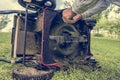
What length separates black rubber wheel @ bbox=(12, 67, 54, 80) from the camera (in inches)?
169

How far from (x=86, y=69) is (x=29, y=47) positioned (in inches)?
55.7

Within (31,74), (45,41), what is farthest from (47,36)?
(31,74)

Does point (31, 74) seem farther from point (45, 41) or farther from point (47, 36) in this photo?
point (47, 36)

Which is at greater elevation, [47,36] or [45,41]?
[47,36]

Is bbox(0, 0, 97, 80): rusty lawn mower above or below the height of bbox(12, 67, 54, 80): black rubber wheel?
above

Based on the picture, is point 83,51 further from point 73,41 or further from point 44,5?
point 44,5

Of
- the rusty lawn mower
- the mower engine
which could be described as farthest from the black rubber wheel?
the mower engine

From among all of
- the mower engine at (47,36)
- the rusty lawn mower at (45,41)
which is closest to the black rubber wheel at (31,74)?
the rusty lawn mower at (45,41)

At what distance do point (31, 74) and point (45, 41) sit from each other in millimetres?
720

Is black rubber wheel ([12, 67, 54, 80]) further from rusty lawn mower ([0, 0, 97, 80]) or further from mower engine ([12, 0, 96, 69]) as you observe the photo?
mower engine ([12, 0, 96, 69])

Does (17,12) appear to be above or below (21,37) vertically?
above

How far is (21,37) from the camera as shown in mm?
4738

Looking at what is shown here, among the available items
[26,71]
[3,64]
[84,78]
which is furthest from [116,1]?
[3,64]

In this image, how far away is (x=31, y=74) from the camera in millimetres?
4426
